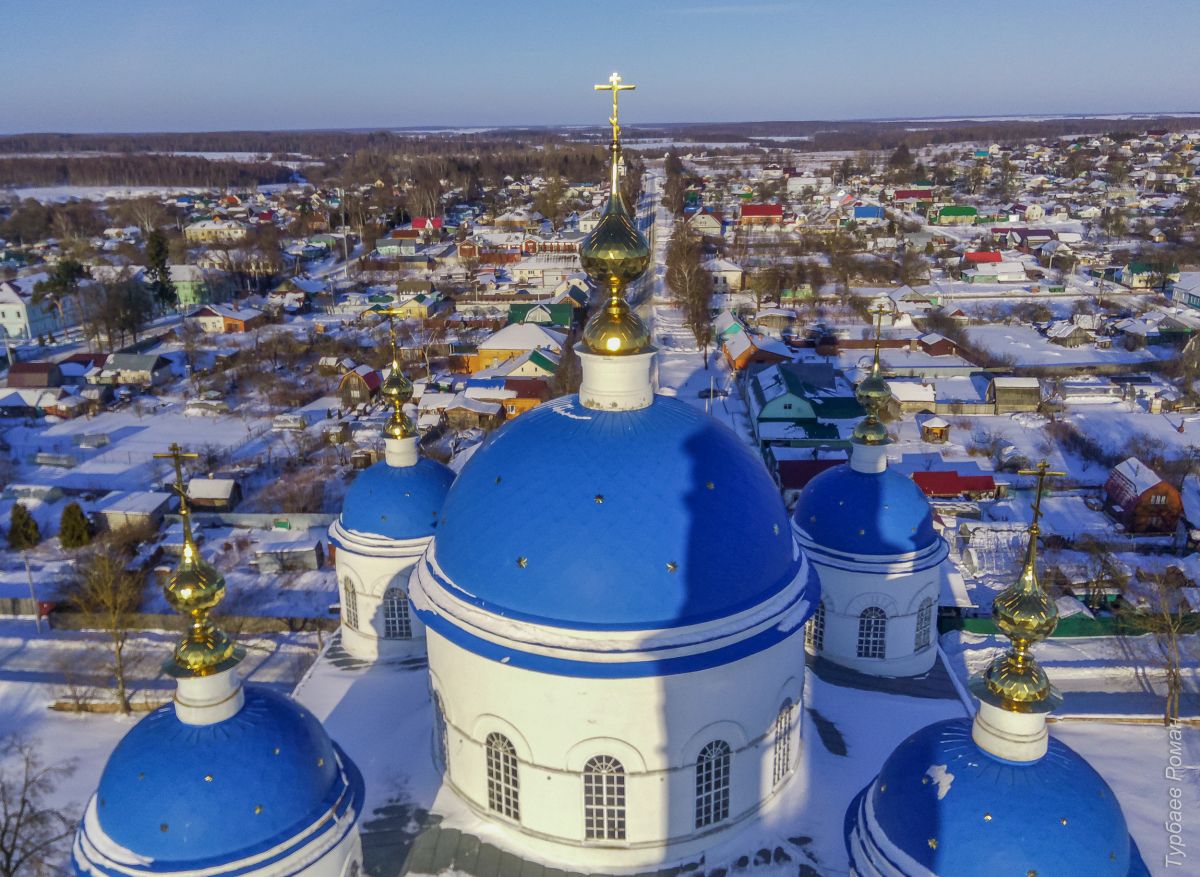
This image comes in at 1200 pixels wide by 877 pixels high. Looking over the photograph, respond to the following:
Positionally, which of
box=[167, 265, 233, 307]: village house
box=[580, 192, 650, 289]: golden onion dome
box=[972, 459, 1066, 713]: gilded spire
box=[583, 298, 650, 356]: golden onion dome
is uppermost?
box=[580, 192, 650, 289]: golden onion dome

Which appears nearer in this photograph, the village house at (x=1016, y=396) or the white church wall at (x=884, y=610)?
the white church wall at (x=884, y=610)

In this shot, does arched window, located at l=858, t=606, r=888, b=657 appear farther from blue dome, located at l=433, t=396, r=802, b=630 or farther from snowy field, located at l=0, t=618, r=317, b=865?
snowy field, located at l=0, t=618, r=317, b=865

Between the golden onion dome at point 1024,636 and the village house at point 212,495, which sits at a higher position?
the golden onion dome at point 1024,636

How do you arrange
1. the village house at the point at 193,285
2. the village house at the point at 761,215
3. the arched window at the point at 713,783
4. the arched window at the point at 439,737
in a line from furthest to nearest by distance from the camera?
the village house at the point at 761,215
the village house at the point at 193,285
the arched window at the point at 439,737
the arched window at the point at 713,783

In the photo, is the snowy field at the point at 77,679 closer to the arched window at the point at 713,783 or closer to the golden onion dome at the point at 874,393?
the arched window at the point at 713,783

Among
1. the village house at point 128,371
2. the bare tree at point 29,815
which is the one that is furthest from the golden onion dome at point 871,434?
the village house at point 128,371

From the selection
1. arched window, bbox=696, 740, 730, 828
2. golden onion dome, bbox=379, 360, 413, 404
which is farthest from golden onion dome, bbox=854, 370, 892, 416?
golden onion dome, bbox=379, 360, 413, 404

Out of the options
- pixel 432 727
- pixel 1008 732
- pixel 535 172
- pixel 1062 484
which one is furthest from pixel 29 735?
pixel 535 172
